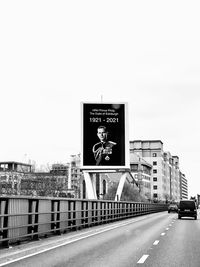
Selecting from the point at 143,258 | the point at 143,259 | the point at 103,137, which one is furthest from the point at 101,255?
the point at 103,137

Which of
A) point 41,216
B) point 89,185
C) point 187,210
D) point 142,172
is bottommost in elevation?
point 187,210

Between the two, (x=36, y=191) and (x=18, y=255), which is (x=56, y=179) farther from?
(x=18, y=255)

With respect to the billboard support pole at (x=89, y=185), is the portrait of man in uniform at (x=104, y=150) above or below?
above

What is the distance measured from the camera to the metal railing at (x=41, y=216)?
13.6 meters

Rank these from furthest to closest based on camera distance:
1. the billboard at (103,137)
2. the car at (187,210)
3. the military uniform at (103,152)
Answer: the billboard at (103,137), the military uniform at (103,152), the car at (187,210)

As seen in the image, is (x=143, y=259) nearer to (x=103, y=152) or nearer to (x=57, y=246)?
(x=57, y=246)

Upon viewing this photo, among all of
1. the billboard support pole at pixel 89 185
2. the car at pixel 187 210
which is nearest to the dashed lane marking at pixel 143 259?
the car at pixel 187 210

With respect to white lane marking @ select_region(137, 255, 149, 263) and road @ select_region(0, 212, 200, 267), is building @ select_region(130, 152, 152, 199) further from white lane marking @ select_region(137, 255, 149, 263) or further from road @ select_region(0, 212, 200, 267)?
white lane marking @ select_region(137, 255, 149, 263)

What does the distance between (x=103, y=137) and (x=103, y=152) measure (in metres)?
1.82

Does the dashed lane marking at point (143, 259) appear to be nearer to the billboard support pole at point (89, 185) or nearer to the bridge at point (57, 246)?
the bridge at point (57, 246)

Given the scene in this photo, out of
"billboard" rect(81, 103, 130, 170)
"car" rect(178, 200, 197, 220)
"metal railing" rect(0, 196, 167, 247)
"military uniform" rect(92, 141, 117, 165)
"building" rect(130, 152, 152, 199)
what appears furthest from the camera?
"building" rect(130, 152, 152, 199)

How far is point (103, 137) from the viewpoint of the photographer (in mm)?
54969

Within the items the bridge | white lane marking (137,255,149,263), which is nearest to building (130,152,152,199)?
the bridge

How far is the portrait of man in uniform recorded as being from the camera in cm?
5478
